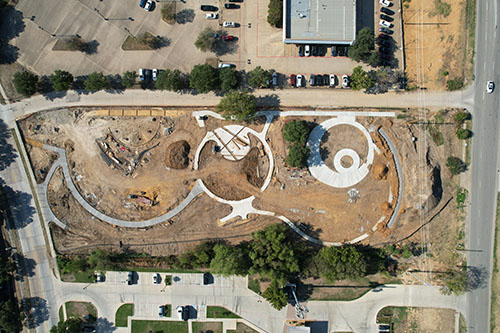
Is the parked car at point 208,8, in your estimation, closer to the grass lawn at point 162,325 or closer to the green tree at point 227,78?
the green tree at point 227,78

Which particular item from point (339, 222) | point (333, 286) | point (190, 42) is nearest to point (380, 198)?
point (339, 222)

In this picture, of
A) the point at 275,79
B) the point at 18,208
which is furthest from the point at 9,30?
the point at 275,79

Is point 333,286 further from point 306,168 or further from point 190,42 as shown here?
point 190,42

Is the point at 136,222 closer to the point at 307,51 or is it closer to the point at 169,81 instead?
the point at 169,81

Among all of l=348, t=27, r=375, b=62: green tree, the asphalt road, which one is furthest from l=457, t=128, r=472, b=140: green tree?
l=348, t=27, r=375, b=62: green tree

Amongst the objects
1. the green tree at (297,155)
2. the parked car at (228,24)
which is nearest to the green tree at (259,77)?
the parked car at (228,24)
